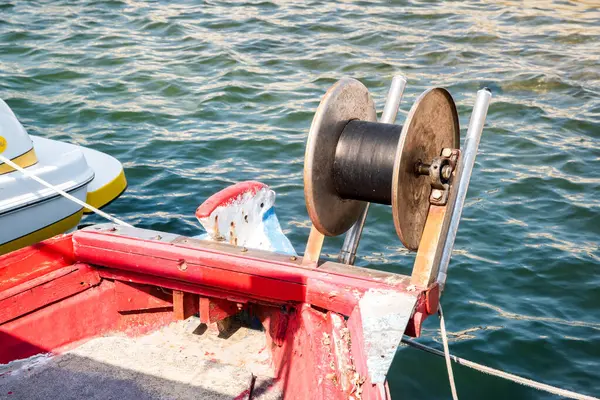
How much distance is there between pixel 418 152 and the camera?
3758mm

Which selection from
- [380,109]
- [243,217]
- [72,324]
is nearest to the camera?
[72,324]

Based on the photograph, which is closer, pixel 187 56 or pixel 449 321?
pixel 449 321

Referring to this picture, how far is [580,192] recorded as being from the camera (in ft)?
25.1

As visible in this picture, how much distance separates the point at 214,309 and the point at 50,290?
2.92 ft

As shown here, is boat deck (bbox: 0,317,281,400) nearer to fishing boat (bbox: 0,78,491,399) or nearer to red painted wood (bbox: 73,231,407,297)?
fishing boat (bbox: 0,78,491,399)

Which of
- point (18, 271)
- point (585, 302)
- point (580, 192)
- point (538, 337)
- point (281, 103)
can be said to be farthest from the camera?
point (281, 103)

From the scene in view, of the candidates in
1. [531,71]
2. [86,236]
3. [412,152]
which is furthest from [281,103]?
[412,152]

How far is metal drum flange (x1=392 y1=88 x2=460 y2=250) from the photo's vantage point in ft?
11.7

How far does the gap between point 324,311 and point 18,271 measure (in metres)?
1.67

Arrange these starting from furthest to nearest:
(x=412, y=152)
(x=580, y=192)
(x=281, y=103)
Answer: (x=281, y=103) < (x=580, y=192) < (x=412, y=152)

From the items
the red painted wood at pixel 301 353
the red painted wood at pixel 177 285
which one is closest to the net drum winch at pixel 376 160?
the red painted wood at pixel 301 353

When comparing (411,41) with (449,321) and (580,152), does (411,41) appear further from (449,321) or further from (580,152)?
(449,321)

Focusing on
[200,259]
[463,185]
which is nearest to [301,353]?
[200,259]

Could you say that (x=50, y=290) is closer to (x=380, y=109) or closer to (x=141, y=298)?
(x=141, y=298)
